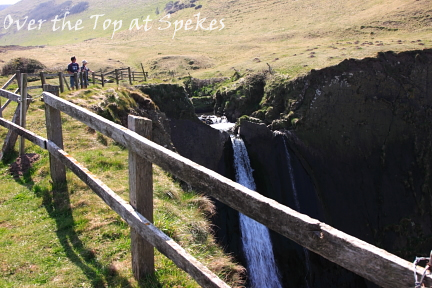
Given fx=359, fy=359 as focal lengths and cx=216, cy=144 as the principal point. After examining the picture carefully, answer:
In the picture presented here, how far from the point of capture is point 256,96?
35719 mm

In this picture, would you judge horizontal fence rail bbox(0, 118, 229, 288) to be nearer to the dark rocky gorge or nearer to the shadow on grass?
the shadow on grass

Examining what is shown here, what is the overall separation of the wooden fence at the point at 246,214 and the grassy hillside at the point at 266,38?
109 ft

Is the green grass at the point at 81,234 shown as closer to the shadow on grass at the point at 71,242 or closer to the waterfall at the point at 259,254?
the shadow on grass at the point at 71,242

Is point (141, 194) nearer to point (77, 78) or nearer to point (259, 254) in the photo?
point (259, 254)

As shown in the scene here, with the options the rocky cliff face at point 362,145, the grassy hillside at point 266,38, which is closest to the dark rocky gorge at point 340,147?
the rocky cliff face at point 362,145

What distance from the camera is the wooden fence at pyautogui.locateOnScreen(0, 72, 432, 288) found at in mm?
2088

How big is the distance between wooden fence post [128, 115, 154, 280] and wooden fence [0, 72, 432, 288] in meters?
0.03

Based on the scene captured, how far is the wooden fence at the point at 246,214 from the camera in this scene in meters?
2.09

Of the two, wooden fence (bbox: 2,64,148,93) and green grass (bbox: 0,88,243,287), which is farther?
wooden fence (bbox: 2,64,148,93)

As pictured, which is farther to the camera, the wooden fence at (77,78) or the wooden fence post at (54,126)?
the wooden fence at (77,78)

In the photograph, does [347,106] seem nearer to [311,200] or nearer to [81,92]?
[311,200]

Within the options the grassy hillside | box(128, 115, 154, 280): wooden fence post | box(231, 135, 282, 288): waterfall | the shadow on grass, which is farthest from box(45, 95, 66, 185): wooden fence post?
the grassy hillside

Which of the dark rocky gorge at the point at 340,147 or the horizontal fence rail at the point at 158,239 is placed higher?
the horizontal fence rail at the point at 158,239

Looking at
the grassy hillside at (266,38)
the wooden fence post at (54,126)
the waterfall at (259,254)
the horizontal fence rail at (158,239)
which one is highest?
the grassy hillside at (266,38)
